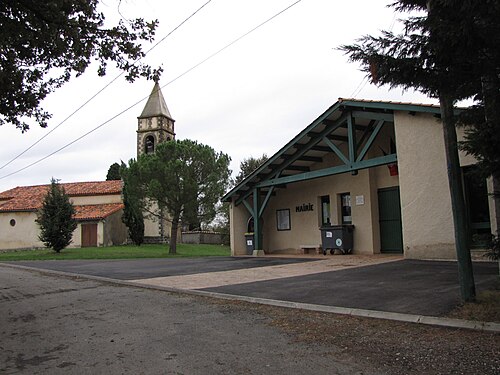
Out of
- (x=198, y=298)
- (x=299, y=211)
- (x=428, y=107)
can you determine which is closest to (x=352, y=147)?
(x=428, y=107)

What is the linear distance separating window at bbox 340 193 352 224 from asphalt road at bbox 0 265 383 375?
11.1 metres

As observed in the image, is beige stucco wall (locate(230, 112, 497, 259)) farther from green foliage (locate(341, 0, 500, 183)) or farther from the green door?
green foliage (locate(341, 0, 500, 183))

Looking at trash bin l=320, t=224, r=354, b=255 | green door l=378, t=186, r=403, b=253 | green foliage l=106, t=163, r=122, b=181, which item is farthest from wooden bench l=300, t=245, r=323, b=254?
green foliage l=106, t=163, r=122, b=181

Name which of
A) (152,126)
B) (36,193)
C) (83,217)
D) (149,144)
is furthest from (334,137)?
(36,193)

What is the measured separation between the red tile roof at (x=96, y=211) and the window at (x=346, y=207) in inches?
1060

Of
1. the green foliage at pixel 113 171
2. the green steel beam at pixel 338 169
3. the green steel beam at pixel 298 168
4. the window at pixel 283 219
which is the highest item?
the green foliage at pixel 113 171

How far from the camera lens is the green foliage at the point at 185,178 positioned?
86.4 ft

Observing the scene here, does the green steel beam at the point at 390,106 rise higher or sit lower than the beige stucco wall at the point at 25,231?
higher

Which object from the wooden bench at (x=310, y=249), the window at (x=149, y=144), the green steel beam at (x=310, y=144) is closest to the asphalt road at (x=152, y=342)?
the green steel beam at (x=310, y=144)

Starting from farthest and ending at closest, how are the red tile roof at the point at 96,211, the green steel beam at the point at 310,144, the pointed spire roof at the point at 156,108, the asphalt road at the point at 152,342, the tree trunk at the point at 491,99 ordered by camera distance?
the pointed spire roof at the point at 156,108
the red tile roof at the point at 96,211
the green steel beam at the point at 310,144
the tree trunk at the point at 491,99
the asphalt road at the point at 152,342

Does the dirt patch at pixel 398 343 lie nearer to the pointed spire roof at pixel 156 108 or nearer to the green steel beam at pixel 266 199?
the green steel beam at pixel 266 199

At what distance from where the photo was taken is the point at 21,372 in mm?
4332

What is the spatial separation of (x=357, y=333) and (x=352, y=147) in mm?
10651

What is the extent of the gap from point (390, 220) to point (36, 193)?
4029 centimetres
